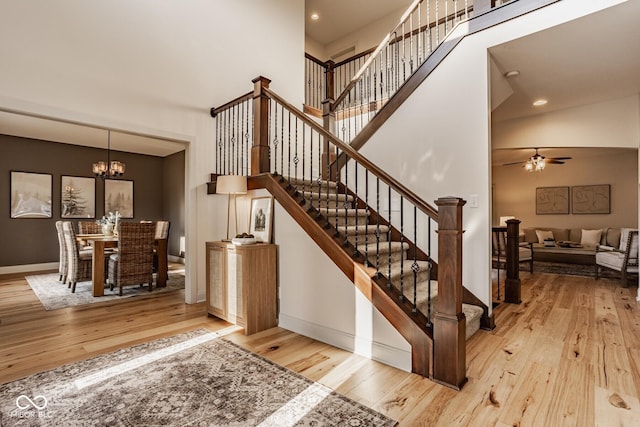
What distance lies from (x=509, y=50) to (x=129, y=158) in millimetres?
8502

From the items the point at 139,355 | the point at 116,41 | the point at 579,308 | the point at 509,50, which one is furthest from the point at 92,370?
the point at 579,308

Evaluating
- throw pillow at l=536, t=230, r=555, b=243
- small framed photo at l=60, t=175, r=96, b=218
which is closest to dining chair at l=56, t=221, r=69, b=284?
small framed photo at l=60, t=175, r=96, b=218

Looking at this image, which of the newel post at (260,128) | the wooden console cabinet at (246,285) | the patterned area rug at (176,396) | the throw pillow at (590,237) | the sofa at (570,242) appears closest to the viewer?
the patterned area rug at (176,396)

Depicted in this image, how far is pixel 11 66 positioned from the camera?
9.85ft

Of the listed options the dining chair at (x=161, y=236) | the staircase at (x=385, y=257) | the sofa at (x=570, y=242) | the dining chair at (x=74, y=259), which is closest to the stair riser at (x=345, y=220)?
the staircase at (x=385, y=257)

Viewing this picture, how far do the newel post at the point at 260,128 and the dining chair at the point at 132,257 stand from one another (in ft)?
7.30

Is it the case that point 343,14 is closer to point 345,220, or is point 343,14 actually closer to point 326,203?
point 326,203

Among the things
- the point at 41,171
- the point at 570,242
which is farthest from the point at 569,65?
the point at 41,171

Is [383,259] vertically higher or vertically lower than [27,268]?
higher

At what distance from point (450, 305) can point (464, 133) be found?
6.52 ft

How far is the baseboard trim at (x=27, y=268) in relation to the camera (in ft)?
21.5

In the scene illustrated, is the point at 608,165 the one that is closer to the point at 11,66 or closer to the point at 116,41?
the point at 116,41

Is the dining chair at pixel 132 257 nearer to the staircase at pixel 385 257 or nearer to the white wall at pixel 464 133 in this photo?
the staircase at pixel 385 257

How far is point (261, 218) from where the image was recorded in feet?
11.8
